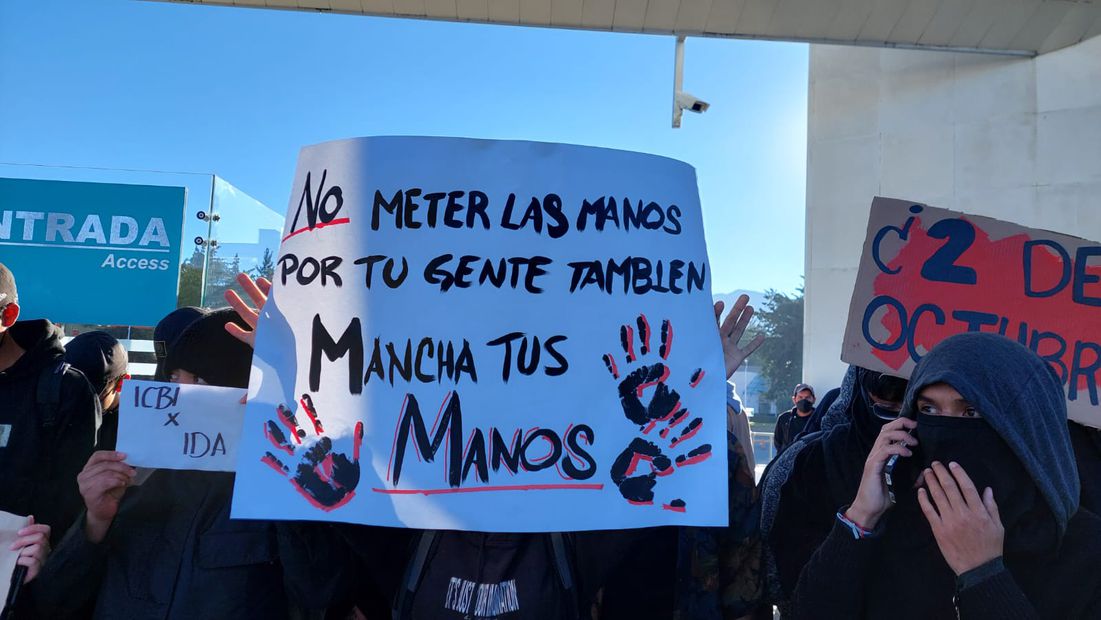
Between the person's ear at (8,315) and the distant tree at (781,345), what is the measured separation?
37.7 metres

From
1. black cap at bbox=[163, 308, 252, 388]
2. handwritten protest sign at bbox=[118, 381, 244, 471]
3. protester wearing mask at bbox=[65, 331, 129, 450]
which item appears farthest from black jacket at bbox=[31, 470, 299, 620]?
protester wearing mask at bbox=[65, 331, 129, 450]

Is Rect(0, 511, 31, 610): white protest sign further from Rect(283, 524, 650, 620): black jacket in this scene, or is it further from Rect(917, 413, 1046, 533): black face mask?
Rect(917, 413, 1046, 533): black face mask

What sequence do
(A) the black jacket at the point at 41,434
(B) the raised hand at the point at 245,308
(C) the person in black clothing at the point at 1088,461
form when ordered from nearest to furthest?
(B) the raised hand at the point at 245,308, (C) the person in black clothing at the point at 1088,461, (A) the black jacket at the point at 41,434

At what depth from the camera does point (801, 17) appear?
26.9 feet

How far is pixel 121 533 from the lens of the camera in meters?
2.03

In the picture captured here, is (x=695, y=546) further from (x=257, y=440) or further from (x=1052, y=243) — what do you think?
(x=1052, y=243)

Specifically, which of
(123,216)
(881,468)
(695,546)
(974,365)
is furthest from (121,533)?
(123,216)

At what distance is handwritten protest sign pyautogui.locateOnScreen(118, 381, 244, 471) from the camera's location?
1.94 metres

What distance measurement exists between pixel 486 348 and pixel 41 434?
1.79 m

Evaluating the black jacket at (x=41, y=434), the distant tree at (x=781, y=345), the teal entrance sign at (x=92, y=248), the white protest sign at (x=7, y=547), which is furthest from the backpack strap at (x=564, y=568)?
the distant tree at (x=781, y=345)

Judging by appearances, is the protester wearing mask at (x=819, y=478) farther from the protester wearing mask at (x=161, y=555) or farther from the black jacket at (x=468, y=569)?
the protester wearing mask at (x=161, y=555)

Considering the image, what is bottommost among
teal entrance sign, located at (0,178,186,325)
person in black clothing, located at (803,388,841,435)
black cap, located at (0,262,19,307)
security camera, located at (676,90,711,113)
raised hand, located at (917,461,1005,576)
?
raised hand, located at (917,461,1005,576)

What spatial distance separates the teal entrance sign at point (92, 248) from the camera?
6176 mm

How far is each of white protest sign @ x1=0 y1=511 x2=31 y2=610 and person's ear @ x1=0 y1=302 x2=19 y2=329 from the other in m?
0.87
